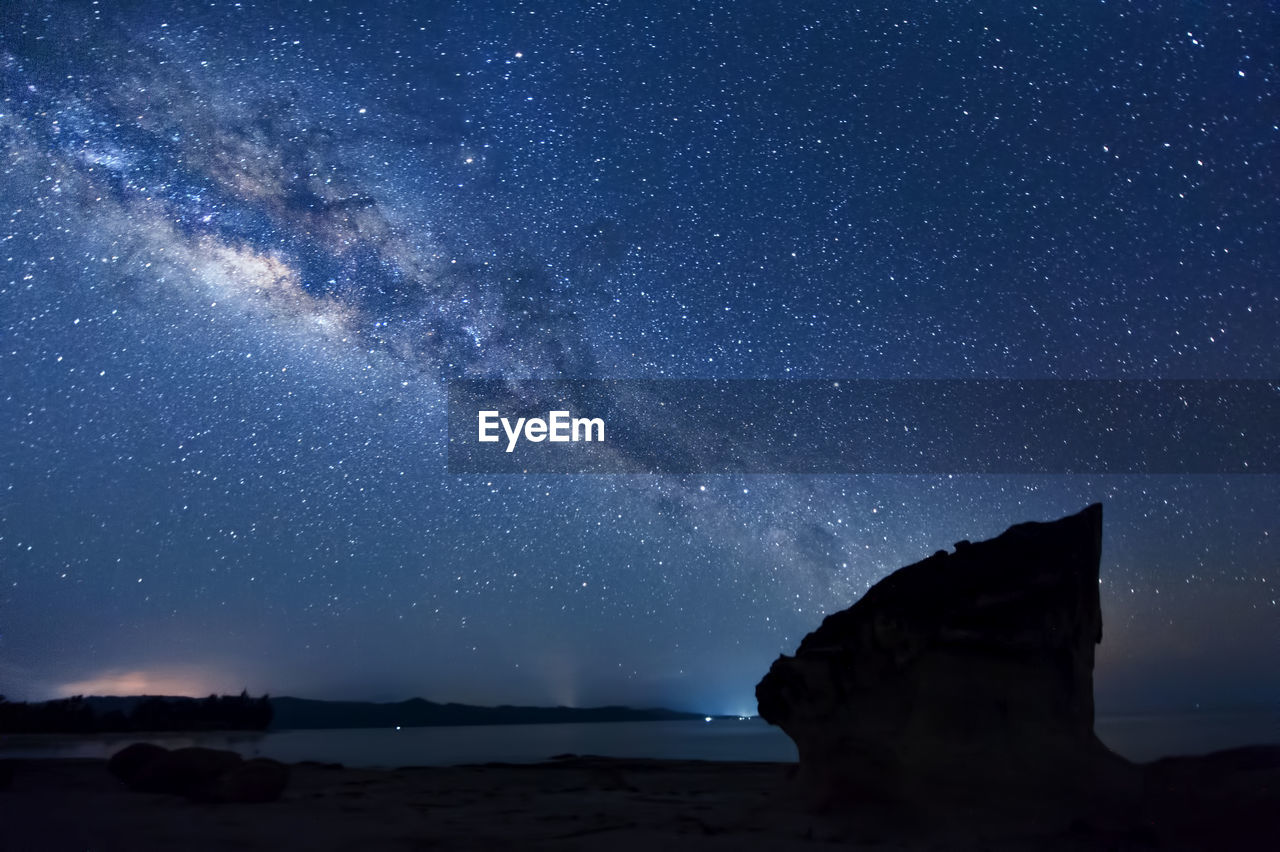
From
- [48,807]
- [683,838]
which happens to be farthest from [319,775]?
[683,838]

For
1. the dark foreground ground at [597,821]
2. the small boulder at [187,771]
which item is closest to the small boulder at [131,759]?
the dark foreground ground at [597,821]

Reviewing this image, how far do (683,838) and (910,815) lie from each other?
3260 mm

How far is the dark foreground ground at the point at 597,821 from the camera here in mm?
10516

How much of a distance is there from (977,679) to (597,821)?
6.25 metres

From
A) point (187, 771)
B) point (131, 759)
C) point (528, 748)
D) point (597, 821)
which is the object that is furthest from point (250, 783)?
point (528, 748)

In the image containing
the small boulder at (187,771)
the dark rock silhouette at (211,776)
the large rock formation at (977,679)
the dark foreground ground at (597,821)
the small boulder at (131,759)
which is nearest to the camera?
the dark foreground ground at (597,821)

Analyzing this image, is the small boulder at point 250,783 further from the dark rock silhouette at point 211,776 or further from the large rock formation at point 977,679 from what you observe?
the large rock formation at point 977,679

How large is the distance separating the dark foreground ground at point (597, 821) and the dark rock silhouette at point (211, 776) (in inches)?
13.5

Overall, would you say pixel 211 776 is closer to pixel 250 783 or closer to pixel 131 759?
pixel 250 783

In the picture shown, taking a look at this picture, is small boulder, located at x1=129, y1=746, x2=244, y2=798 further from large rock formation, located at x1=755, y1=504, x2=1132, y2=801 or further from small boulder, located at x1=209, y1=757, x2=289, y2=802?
large rock formation, located at x1=755, y1=504, x2=1132, y2=801

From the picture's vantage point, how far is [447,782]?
20.3 m

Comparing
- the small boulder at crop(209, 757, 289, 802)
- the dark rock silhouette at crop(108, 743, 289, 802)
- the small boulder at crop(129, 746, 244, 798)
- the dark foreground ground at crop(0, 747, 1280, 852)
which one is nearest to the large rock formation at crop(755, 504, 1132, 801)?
the dark foreground ground at crop(0, 747, 1280, 852)

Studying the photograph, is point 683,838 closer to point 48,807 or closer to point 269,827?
point 269,827

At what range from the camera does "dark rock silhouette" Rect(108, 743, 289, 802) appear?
15398 millimetres
